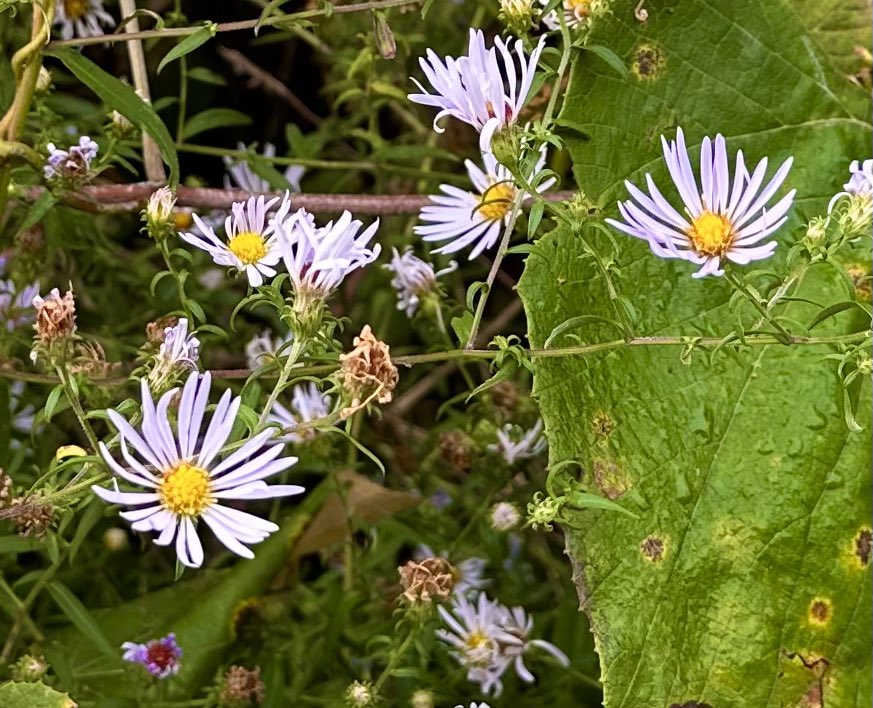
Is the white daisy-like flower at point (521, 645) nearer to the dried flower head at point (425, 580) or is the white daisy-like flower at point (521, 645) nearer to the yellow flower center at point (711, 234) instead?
the dried flower head at point (425, 580)

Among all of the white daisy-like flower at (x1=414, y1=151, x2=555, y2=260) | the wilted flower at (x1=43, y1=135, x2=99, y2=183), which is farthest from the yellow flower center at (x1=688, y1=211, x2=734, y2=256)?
the wilted flower at (x1=43, y1=135, x2=99, y2=183)

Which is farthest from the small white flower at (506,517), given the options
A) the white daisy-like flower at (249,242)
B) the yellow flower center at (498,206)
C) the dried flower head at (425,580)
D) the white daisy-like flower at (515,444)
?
the white daisy-like flower at (249,242)

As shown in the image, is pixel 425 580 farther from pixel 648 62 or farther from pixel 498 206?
pixel 648 62

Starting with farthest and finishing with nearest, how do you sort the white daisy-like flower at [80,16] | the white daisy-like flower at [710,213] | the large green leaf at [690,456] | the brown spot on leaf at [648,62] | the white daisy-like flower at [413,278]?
1. the white daisy-like flower at [80,16]
2. the white daisy-like flower at [413,278]
3. the brown spot on leaf at [648,62]
4. the large green leaf at [690,456]
5. the white daisy-like flower at [710,213]

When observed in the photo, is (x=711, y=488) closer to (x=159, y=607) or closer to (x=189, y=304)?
(x=189, y=304)

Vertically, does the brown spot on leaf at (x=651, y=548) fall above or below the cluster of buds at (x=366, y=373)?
below

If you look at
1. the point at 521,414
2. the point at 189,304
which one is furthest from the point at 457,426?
the point at 189,304

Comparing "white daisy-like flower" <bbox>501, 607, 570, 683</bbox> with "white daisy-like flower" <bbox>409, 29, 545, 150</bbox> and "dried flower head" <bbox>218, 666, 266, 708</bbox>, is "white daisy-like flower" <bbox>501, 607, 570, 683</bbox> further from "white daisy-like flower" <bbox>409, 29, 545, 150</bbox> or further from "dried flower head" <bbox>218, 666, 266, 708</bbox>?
"white daisy-like flower" <bbox>409, 29, 545, 150</bbox>
